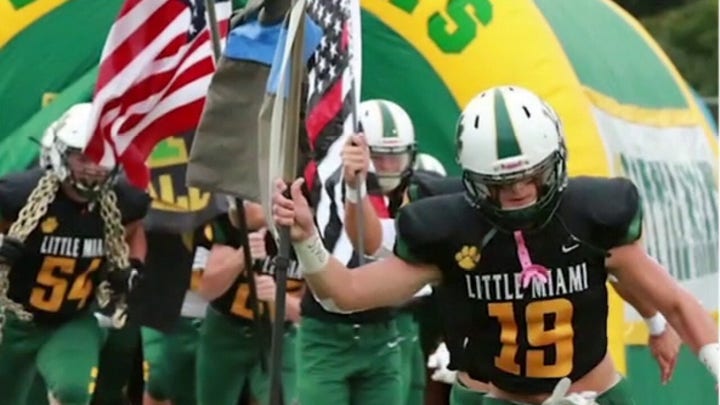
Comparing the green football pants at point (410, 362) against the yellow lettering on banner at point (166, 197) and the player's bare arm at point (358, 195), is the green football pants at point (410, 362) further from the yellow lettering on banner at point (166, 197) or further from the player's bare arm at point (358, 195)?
the yellow lettering on banner at point (166, 197)

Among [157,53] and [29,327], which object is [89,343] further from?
[157,53]

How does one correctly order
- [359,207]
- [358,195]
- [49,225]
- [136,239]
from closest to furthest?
[358,195]
[359,207]
[49,225]
[136,239]

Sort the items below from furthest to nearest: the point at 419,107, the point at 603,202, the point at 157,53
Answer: the point at 419,107 < the point at 157,53 < the point at 603,202

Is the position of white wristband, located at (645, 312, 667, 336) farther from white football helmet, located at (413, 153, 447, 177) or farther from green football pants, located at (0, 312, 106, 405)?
white football helmet, located at (413, 153, 447, 177)


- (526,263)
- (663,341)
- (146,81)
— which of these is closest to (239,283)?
(146,81)

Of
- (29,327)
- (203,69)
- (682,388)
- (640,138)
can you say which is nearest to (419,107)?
(640,138)

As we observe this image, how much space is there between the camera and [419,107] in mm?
11391

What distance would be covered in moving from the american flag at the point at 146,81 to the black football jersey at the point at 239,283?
71.7 inches

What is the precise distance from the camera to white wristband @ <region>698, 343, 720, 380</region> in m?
5.95

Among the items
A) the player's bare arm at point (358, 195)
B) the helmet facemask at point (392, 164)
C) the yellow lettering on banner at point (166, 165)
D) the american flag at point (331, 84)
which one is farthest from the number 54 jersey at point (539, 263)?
the yellow lettering on banner at point (166, 165)

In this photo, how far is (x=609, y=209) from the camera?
6.05 m

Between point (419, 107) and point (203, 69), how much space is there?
3.59 meters

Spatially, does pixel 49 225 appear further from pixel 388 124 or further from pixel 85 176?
pixel 388 124

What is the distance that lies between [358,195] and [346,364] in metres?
0.84
